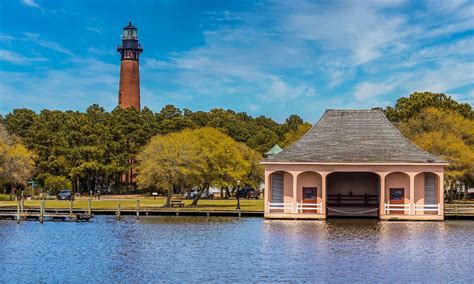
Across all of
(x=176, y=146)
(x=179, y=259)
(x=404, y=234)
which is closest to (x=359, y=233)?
(x=404, y=234)

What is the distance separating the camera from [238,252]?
1491 inches

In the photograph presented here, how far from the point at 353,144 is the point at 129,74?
66858mm

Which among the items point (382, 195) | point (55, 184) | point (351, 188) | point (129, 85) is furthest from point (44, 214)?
point (129, 85)

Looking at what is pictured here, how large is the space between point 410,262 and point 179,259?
35.1ft

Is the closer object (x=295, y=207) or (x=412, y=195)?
(x=412, y=195)

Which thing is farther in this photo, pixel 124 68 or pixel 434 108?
pixel 124 68

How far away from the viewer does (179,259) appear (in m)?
35.4

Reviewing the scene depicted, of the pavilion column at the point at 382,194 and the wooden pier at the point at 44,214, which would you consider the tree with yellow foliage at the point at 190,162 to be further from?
the pavilion column at the point at 382,194

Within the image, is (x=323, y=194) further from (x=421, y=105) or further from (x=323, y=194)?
(x=421, y=105)

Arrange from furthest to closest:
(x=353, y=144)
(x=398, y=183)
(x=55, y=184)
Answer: (x=55, y=184), (x=353, y=144), (x=398, y=183)

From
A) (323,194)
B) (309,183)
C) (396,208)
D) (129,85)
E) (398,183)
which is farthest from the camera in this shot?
(129,85)

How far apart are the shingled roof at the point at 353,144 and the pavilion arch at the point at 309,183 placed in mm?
1707

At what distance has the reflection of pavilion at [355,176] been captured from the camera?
56812 millimetres

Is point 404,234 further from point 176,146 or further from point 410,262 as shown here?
point 176,146
